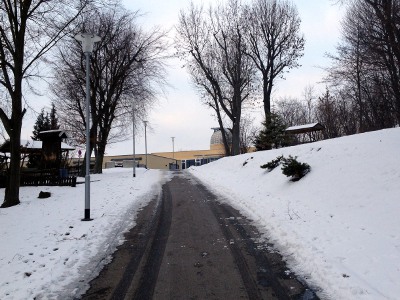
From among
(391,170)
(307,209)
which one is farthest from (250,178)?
(391,170)

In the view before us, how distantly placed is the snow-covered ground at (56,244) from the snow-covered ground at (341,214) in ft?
11.3

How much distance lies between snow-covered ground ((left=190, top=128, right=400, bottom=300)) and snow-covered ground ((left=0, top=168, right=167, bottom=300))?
3.45 metres

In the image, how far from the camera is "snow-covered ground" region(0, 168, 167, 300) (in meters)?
5.09

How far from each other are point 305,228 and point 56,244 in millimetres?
5340

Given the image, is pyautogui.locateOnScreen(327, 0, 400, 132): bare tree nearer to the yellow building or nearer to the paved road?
the paved road

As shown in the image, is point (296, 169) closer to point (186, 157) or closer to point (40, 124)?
point (40, 124)

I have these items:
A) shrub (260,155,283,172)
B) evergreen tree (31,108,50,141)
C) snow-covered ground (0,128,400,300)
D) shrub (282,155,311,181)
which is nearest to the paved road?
snow-covered ground (0,128,400,300)

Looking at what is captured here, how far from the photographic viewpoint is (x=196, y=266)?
226 inches

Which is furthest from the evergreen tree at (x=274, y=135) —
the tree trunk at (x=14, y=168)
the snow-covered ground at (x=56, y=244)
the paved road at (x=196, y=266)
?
the paved road at (x=196, y=266)

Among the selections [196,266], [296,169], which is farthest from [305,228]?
[296,169]

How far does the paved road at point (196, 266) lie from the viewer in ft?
15.5

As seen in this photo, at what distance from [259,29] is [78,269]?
3012 centimetres

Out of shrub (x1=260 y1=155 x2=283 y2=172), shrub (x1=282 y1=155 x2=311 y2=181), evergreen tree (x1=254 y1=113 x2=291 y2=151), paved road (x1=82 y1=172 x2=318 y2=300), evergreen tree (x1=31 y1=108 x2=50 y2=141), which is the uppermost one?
evergreen tree (x1=31 y1=108 x2=50 y2=141)

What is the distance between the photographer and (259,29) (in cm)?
3178
